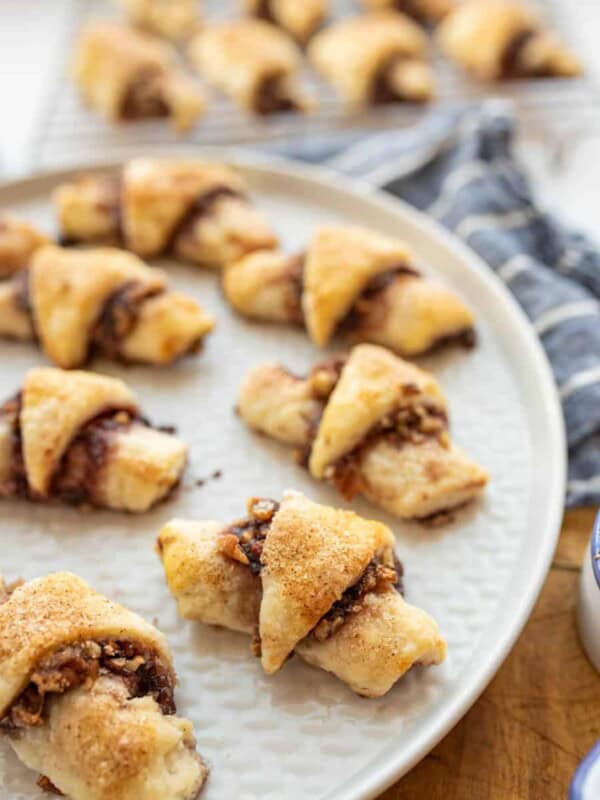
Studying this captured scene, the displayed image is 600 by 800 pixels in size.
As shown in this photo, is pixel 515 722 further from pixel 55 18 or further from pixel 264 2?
pixel 55 18

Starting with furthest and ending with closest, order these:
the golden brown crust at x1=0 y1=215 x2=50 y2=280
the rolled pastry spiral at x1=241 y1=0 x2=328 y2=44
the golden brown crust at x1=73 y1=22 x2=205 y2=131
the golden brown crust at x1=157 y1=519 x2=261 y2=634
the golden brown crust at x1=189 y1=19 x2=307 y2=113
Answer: the rolled pastry spiral at x1=241 y1=0 x2=328 y2=44
the golden brown crust at x1=189 y1=19 x2=307 y2=113
the golden brown crust at x1=73 y1=22 x2=205 y2=131
the golden brown crust at x1=0 y1=215 x2=50 y2=280
the golden brown crust at x1=157 y1=519 x2=261 y2=634

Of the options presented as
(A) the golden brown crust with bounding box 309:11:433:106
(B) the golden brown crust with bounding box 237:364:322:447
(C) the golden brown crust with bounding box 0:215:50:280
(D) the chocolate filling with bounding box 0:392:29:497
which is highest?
(A) the golden brown crust with bounding box 309:11:433:106

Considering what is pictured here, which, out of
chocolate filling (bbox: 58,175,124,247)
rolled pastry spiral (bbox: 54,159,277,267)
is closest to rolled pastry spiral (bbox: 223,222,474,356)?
rolled pastry spiral (bbox: 54,159,277,267)

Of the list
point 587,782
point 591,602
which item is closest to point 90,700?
point 587,782

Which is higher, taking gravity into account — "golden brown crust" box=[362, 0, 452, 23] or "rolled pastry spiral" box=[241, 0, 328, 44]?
"golden brown crust" box=[362, 0, 452, 23]

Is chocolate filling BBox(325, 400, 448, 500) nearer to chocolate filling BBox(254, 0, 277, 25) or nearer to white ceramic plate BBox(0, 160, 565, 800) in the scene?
white ceramic plate BBox(0, 160, 565, 800)

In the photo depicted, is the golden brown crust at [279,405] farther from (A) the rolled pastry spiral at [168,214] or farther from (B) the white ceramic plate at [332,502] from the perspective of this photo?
(A) the rolled pastry spiral at [168,214]
